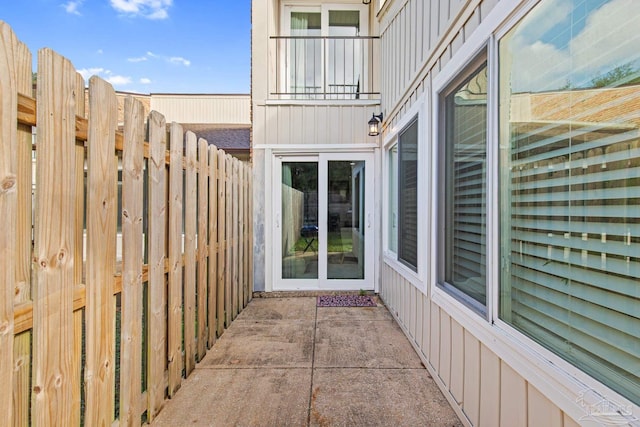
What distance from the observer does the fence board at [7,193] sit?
42.5 inches

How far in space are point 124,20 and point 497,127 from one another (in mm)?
12601

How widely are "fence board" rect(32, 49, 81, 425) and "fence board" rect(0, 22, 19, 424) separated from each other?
0.09 meters

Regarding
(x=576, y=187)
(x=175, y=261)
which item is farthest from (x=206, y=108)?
(x=576, y=187)

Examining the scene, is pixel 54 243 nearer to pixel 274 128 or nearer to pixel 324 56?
pixel 274 128

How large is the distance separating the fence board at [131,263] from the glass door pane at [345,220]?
324 centimetres

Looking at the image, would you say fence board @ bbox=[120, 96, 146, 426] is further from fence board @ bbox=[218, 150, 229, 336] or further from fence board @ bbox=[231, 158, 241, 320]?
fence board @ bbox=[231, 158, 241, 320]

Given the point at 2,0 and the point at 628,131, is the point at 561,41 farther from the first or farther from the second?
the point at 2,0

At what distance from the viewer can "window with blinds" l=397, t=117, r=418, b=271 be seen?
10.4 ft

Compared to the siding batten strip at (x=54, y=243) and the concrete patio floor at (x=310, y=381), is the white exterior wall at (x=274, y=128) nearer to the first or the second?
the concrete patio floor at (x=310, y=381)

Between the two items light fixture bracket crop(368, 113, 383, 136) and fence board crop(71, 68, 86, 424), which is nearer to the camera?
fence board crop(71, 68, 86, 424)

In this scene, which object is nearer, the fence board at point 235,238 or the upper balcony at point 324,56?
the fence board at point 235,238

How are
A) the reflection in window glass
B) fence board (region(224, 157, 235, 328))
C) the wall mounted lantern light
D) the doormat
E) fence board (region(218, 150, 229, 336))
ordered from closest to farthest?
fence board (region(218, 150, 229, 336)) → fence board (region(224, 157, 235, 328)) → the reflection in window glass → the doormat → the wall mounted lantern light

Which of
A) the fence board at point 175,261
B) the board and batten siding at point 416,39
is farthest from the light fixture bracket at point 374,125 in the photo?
the fence board at point 175,261

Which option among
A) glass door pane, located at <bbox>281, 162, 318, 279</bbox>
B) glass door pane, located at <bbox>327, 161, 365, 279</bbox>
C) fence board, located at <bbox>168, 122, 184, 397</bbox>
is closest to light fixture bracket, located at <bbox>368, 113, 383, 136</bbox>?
glass door pane, located at <bbox>327, 161, 365, 279</bbox>
